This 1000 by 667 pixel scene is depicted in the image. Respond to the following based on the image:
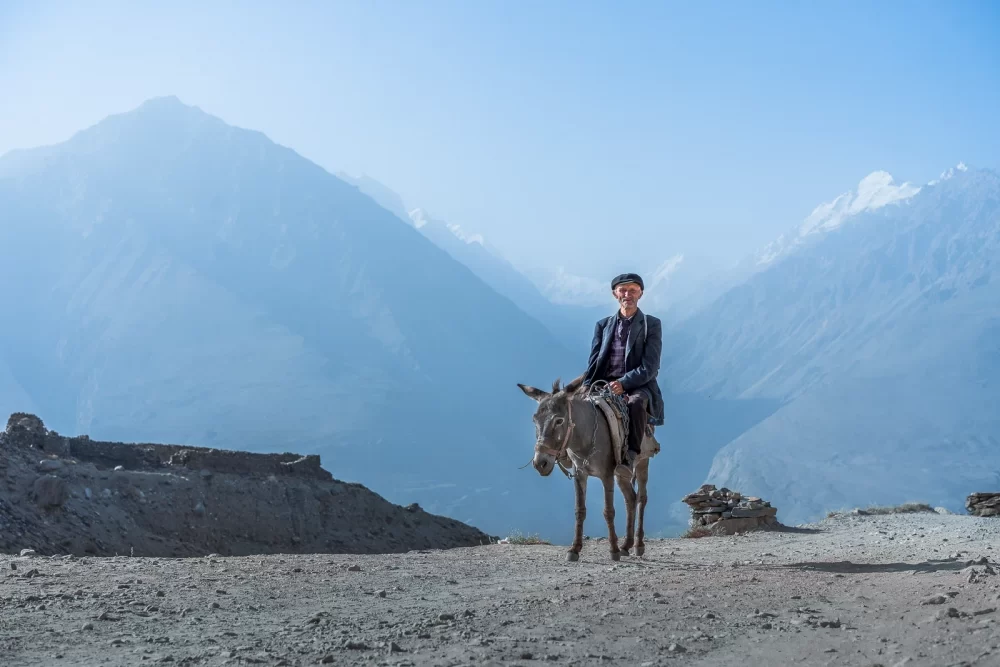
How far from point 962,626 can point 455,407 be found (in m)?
103

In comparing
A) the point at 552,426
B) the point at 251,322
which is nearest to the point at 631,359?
the point at 552,426

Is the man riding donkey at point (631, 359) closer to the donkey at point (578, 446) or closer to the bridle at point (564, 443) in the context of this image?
the donkey at point (578, 446)

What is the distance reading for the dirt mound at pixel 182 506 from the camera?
13.9m

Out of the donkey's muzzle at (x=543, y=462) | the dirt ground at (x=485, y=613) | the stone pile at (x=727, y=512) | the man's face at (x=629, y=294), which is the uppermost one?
the man's face at (x=629, y=294)

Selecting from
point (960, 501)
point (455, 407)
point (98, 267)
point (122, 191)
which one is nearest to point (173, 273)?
point (98, 267)

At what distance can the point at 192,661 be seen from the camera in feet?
14.4

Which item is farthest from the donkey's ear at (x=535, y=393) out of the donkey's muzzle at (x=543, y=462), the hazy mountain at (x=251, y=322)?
the hazy mountain at (x=251, y=322)

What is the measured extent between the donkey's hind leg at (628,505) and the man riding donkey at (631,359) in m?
0.17

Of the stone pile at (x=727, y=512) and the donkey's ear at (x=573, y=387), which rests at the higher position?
the stone pile at (x=727, y=512)

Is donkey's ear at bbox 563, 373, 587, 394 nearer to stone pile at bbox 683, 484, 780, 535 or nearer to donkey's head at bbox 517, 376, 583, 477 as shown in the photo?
donkey's head at bbox 517, 376, 583, 477

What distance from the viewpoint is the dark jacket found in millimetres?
9523

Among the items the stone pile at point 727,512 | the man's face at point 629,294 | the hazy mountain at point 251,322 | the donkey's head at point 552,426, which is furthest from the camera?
the hazy mountain at point 251,322

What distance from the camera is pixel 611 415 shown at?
9234 millimetres

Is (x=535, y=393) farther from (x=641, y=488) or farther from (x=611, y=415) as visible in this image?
(x=641, y=488)
